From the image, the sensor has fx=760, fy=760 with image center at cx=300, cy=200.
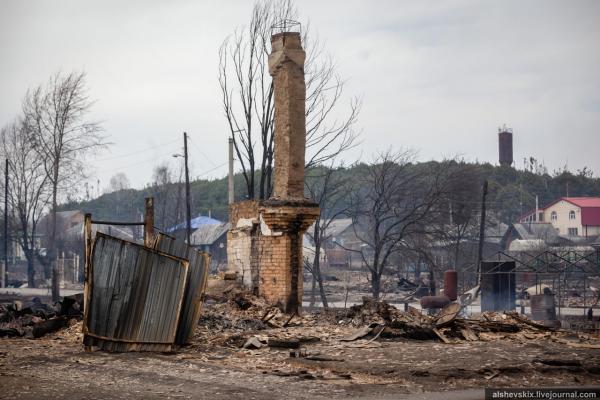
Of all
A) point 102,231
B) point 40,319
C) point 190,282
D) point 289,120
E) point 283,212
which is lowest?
point 40,319

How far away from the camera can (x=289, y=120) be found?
16359 mm

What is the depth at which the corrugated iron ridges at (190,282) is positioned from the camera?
12.8m

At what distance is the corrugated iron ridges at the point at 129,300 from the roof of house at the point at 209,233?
49.0 m

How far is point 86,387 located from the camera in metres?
9.38

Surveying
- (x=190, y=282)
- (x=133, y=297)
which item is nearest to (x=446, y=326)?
(x=190, y=282)

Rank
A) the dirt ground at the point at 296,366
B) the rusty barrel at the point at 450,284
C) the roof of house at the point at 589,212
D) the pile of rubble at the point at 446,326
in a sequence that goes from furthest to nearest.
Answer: the roof of house at the point at 589,212
the rusty barrel at the point at 450,284
the pile of rubble at the point at 446,326
the dirt ground at the point at 296,366

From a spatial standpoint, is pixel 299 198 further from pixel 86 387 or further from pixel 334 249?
pixel 334 249

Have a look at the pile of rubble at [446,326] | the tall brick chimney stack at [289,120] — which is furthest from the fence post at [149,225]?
the pile of rubble at [446,326]

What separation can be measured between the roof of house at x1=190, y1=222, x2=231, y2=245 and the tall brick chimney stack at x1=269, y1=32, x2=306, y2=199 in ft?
149

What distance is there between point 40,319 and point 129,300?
455 centimetres

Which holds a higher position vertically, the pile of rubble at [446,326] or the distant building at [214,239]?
the distant building at [214,239]

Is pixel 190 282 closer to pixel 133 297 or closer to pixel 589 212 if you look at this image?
pixel 133 297

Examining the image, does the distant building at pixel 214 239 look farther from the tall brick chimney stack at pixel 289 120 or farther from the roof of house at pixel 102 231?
the tall brick chimney stack at pixel 289 120

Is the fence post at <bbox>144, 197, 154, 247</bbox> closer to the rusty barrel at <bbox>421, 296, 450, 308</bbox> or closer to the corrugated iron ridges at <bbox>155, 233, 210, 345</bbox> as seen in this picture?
the corrugated iron ridges at <bbox>155, 233, 210, 345</bbox>
